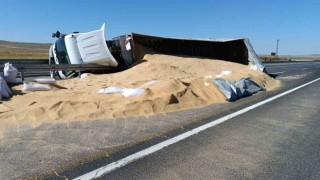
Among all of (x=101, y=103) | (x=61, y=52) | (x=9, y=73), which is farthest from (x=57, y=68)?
(x=101, y=103)

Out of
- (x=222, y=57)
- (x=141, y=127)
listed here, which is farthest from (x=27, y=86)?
(x=222, y=57)

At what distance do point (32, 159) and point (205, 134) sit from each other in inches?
113

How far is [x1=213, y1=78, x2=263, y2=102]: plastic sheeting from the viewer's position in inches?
411

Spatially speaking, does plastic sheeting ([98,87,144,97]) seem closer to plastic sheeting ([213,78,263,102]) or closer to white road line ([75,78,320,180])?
white road line ([75,78,320,180])

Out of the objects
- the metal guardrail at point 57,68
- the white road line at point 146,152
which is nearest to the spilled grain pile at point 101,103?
the white road line at point 146,152

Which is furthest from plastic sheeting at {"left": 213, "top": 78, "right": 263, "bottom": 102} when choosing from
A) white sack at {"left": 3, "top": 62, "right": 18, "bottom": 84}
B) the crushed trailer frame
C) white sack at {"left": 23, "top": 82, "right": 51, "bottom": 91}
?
the crushed trailer frame

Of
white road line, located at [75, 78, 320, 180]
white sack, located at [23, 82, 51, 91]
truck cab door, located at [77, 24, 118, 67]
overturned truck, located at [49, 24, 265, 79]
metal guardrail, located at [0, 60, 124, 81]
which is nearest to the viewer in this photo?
white road line, located at [75, 78, 320, 180]

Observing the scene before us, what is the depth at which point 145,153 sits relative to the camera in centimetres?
501

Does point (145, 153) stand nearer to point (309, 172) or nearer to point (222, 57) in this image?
point (309, 172)

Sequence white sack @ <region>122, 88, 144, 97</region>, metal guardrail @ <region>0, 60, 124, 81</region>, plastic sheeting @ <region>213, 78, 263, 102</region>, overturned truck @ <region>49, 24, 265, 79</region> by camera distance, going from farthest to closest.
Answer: overturned truck @ <region>49, 24, 265, 79</region>
metal guardrail @ <region>0, 60, 124, 81</region>
plastic sheeting @ <region>213, 78, 263, 102</region>
white sack @ <region>122, 88, 144, 97</region>

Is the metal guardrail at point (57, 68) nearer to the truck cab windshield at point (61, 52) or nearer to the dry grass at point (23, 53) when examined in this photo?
the truck cab windshield at point (61, 52)

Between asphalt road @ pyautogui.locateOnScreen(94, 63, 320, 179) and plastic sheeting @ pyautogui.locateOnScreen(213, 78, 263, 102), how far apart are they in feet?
9.19

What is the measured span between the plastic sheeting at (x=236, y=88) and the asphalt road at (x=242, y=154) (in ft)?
9.19

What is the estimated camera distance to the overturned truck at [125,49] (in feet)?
53.3
